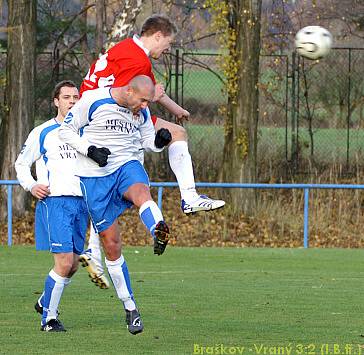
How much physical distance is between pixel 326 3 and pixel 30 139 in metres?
21.6

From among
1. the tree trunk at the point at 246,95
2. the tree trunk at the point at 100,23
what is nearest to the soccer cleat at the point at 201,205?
the tree trunk at the point at 100,23

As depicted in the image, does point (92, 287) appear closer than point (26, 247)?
Yes

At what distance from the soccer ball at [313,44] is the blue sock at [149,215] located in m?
2.87

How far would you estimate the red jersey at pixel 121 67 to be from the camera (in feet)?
32.1

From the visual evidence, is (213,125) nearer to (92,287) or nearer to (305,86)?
(305,86)

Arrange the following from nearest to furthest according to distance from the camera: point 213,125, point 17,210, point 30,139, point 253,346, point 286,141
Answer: point 253,346 → point 30,139 → point 17,210 → point 286,141 → point 213,125

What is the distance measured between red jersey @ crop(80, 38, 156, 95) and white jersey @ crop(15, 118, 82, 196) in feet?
2.70

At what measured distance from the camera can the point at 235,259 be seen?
18.2 metres

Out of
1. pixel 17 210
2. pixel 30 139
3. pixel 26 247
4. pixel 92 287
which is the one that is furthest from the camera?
pixel 17 210

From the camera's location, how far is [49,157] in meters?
10.7

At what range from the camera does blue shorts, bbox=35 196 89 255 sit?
1006 centimetres

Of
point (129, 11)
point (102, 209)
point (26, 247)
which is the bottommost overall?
point (26, 247)

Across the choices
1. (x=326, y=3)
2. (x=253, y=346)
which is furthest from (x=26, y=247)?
(x=326, y=3)

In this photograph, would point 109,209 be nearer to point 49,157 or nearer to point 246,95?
point 49,157
